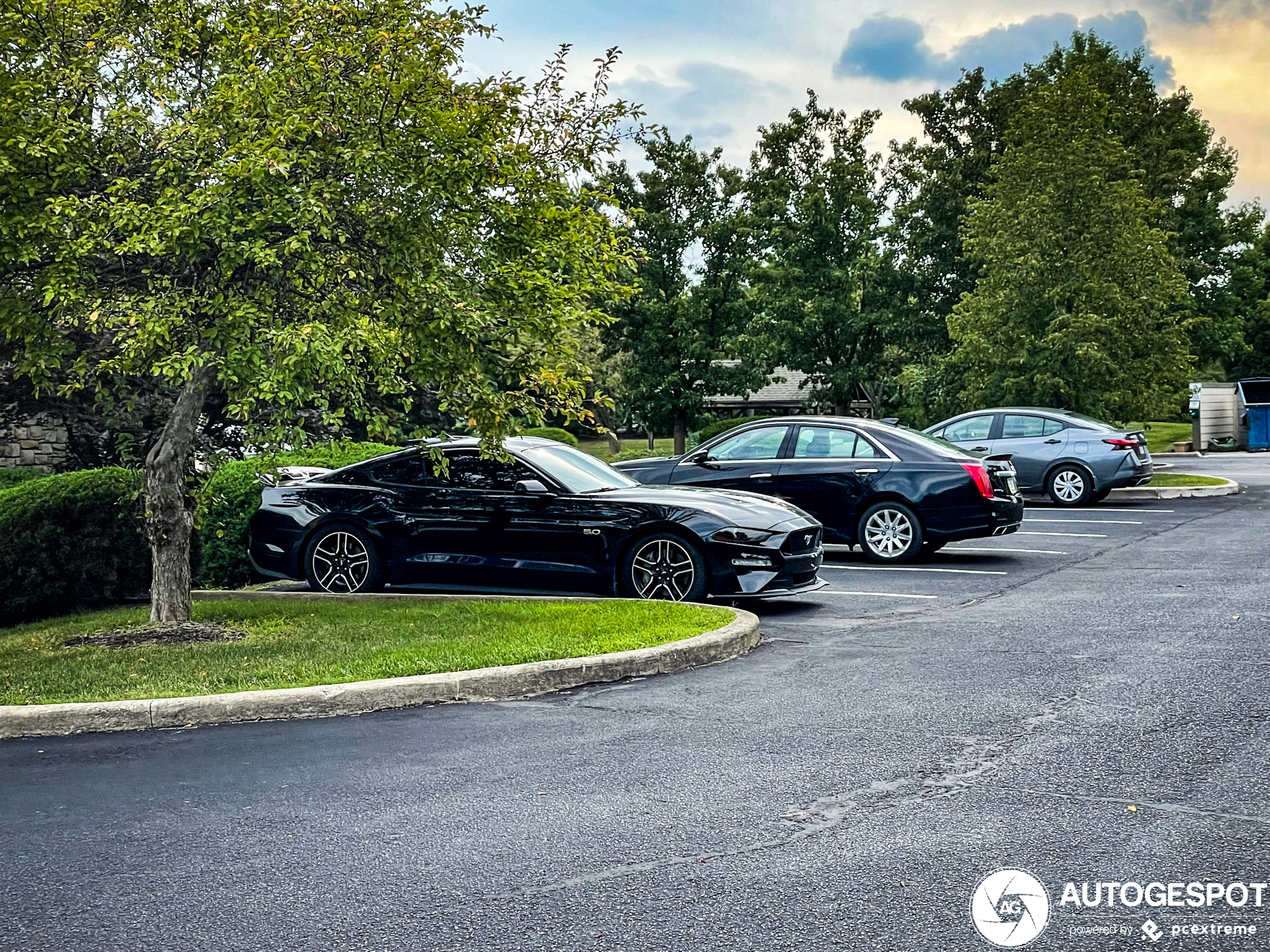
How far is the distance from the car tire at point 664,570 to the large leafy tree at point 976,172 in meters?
→ 23.6

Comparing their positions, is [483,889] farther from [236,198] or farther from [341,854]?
[236,198]

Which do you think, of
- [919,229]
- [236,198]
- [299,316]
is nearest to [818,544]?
[299,316]

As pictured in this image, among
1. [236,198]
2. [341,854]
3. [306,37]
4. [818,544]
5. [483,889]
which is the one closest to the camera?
[483,889]

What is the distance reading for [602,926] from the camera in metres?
3.92

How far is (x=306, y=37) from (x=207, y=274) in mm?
1747

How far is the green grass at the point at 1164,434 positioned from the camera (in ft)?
149

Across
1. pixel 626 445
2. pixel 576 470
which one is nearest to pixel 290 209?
pixel 576 470

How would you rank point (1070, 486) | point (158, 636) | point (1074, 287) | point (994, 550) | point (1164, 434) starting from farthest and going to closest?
1. point (1164, 434)
2. point (1074, 287)
3. point (1070, 486)
4. point (994, 550)
5. point (158, 636)

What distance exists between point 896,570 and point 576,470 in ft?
12.8

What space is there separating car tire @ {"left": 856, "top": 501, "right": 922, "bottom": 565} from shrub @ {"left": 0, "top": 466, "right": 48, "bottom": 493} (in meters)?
9.77

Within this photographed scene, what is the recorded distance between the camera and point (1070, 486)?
20828 millimetres

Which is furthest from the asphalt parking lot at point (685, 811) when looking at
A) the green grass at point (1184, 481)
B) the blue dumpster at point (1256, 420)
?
the blue dumpster at point (1256, 420)

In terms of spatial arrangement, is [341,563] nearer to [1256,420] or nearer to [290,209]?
[290,209]

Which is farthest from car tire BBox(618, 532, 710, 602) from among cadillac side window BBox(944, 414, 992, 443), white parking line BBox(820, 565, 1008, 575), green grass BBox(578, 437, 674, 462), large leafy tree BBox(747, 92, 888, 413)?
green grass BBox(578, 437, 674, 462)
